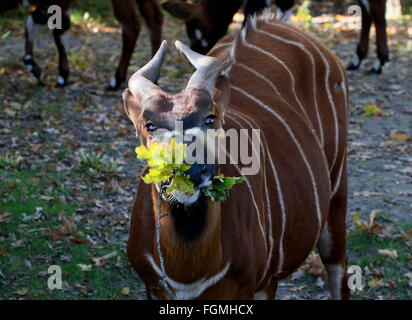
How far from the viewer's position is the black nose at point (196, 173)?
281 cm

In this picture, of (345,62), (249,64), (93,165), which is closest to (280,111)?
(249,64)

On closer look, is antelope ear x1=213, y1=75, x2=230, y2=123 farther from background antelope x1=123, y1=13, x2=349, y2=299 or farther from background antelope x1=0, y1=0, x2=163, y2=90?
background antelope x1=0, y1=0, x2=163, y2=90

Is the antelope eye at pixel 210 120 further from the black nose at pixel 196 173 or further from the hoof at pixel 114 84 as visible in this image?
the hoof at pixel 114 84

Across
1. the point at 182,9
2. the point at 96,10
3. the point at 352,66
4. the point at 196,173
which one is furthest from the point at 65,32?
the point at 196,173

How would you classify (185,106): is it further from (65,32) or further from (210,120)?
(65,32)

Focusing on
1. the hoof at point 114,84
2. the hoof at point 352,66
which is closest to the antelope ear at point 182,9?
the hoof at point 114,84

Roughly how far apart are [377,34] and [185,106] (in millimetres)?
7262

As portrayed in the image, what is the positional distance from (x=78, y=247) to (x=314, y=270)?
5.14 ft

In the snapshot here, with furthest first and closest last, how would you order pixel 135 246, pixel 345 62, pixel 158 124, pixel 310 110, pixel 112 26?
pixel 112 26 → pixel 345 62 → pixel 310 110 → pixel 135 246 → pixel 158 124

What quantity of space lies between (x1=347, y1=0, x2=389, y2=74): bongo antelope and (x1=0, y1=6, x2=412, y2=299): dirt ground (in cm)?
15

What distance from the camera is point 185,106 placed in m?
3.03

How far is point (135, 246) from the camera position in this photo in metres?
3.36

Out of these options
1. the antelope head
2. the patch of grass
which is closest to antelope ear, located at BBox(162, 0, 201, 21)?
the patch of grass

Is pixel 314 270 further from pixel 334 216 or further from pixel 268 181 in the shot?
pixel 268 181
